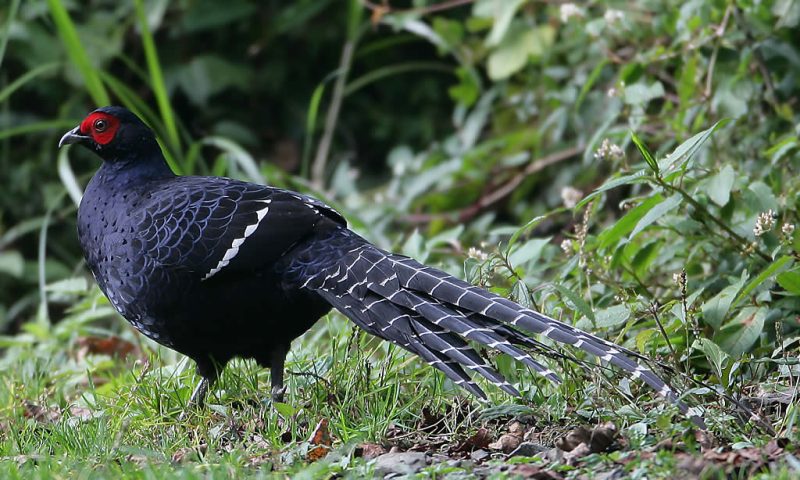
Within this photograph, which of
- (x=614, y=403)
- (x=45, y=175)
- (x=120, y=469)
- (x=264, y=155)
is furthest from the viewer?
(x=264, y=155)

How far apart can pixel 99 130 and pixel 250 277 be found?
3.68ft

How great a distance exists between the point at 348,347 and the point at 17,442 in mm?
1264

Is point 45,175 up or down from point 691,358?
up

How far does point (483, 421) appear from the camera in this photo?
3.91 meters

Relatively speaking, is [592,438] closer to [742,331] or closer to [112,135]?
[742,331]

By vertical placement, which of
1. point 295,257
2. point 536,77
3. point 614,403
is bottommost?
point 614,403

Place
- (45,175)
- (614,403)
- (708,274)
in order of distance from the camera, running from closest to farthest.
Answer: (614,403), (708,274), (45,175)

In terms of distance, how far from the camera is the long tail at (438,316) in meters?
3.48

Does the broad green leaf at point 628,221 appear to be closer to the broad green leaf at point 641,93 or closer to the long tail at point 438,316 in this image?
the long tail at point 438,316

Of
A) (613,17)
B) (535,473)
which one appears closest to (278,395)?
(535,473)

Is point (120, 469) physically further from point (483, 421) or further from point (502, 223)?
point (502, 223)

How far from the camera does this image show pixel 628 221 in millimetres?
4320

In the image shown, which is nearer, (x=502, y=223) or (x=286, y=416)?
(x=286, y=416)

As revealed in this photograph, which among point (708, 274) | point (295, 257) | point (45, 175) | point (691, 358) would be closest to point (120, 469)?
point (295, 257)
